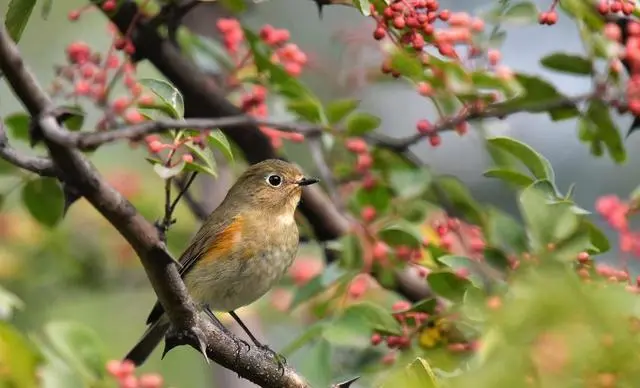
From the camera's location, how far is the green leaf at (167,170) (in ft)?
8.67

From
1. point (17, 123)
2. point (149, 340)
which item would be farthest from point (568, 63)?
point (149, 340)

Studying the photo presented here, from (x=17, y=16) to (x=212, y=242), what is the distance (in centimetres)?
188

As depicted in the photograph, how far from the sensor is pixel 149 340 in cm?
484

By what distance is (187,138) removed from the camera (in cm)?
284

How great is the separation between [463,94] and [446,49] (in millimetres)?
151

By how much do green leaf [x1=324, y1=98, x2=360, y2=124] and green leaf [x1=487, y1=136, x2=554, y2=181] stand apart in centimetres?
86

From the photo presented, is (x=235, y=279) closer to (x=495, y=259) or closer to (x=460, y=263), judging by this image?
(x=495, y=259)

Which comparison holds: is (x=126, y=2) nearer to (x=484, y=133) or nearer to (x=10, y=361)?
(x=484, y=133)

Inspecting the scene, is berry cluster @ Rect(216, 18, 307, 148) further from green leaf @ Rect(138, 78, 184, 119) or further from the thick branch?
the thick branch

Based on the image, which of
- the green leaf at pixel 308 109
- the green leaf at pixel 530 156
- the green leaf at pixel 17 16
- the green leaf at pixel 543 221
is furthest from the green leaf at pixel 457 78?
the green leaf at pixel 17 16

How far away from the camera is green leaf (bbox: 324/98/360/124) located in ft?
13.0

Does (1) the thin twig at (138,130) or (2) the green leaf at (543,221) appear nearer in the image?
(1) the thin twig at (138,130)

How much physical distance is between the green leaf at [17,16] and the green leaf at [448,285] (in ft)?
4.55

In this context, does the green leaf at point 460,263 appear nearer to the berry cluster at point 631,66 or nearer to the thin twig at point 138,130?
the berry cluster at point 631,66
